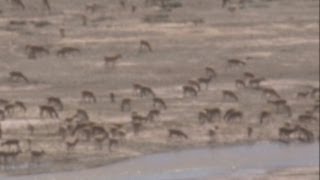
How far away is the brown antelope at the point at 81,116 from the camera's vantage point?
956 inches

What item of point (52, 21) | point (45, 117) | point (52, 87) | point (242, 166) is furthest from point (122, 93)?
point (52, 21)

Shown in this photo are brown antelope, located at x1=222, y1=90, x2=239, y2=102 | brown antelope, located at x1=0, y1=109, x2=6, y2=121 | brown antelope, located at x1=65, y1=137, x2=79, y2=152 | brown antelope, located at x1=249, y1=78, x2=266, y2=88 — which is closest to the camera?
brown antelope, located at x1=65, y1=137, x2=79, y2=152

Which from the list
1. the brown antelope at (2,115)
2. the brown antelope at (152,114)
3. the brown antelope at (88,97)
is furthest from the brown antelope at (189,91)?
the brown antelope at (2,115)

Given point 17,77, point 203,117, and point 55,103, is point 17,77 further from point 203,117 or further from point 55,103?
point 203,117

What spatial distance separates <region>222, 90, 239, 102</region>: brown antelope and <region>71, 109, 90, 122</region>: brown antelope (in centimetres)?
318

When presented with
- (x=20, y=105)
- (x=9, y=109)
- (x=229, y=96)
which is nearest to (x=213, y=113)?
(x=229, y=96)

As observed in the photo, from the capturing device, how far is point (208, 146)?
22766 millimetres

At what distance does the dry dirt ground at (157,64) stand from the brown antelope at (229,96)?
186 mm

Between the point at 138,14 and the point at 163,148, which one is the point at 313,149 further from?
the point at 138,14

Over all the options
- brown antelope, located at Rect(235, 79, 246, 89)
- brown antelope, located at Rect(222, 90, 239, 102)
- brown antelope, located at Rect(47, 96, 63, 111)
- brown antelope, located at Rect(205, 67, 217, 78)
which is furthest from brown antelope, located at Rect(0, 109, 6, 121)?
brown antelope, located at Rect(205, 67, 217, 78)

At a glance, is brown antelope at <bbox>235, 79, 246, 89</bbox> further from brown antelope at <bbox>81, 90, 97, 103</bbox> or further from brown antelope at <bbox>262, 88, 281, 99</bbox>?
brown antelope at <bbox>81, 90, 97, 103</bbox>

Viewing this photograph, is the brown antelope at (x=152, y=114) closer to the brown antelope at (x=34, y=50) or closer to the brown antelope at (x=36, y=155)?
the brown antelope at (x=36, y=155)

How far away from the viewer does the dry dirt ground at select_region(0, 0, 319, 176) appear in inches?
925

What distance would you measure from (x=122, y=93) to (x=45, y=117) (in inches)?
131
